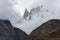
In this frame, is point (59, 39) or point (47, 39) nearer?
point (59, 39)

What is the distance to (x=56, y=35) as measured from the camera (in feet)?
631

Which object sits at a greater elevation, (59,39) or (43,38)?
(59,39)

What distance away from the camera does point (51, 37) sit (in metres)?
195

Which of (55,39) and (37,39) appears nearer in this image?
(55,39)

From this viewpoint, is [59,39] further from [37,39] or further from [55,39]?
[37,39]

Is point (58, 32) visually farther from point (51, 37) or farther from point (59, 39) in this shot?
point (59, 39)

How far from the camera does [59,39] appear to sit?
177 metres

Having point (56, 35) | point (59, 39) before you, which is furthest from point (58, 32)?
point (59, 39)

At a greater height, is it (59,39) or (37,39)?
(59,39)

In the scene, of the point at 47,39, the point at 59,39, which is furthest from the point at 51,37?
the point at 59,39

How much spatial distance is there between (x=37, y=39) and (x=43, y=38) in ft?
14.1

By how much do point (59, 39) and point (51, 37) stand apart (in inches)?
718

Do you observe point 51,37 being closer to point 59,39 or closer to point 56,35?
point 56,35

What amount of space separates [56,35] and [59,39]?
50.8ft
